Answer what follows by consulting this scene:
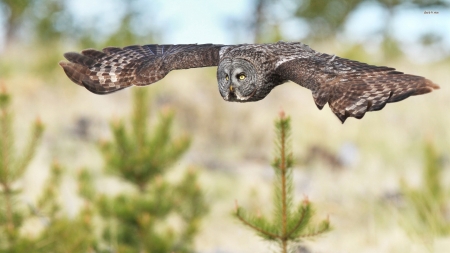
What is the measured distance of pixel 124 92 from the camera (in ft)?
58.0

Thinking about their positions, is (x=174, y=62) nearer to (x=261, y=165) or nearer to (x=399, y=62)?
(x=261, y=165)

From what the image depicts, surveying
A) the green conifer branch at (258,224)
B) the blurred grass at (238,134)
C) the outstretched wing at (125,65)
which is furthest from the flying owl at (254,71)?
the blurred grass at (238,134)

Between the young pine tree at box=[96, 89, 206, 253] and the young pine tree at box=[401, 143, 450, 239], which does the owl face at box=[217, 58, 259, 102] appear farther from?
the young pine tree at box=[401, 143, 450, 239]

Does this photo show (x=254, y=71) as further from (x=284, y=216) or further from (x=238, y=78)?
(x=284, y=216)

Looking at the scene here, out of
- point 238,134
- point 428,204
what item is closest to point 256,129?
point 238,134

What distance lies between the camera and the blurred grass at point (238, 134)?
39.8 ft

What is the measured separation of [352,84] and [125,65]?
7.13ft

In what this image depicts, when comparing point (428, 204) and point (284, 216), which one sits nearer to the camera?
point (284, 216)

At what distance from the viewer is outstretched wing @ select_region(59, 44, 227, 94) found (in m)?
5.29

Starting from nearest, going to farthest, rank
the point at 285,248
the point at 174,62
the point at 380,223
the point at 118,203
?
the point at 285,248 → the point at 174,62 → the point at 118,203 → the point at 380,223

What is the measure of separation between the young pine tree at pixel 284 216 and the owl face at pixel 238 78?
1013 mm

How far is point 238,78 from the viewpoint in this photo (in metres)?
5.16

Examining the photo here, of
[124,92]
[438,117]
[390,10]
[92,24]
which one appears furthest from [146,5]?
[438,117]

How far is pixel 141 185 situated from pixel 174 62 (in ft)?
8.51
